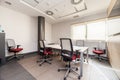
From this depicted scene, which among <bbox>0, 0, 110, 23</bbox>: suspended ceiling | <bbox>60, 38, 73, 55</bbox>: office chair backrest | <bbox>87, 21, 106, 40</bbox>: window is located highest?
<bbox>0, 0, 110, 23</bbox>: suspended ceiling

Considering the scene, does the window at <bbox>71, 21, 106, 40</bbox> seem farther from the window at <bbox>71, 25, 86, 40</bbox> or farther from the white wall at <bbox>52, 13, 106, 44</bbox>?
the white wall at <bbox>52, 13, 106, 44</bbox>

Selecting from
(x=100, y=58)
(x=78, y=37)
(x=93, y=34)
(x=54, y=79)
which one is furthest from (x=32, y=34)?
(x=100, y=58)

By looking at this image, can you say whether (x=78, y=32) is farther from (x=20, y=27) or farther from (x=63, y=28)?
(x=20, y=27)

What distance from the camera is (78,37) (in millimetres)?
4555

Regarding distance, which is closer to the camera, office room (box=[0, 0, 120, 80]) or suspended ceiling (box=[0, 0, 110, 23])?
office room (box=[0, 0, 120, 80])

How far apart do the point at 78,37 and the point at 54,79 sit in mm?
3340

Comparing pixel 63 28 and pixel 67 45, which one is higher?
pixel 63 28

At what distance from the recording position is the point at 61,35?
545cm

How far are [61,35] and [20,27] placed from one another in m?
2.92

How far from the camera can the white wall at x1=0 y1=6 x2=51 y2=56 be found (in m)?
3.24

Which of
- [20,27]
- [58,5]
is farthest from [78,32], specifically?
[20,27]

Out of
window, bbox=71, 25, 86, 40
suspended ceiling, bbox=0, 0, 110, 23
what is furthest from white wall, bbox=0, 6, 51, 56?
window, bbox=71, 25, 86, 40

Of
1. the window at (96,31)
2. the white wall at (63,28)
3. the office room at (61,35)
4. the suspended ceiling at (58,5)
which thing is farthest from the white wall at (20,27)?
the window at (96,31)

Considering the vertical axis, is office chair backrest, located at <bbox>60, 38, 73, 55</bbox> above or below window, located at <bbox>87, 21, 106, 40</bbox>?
below
